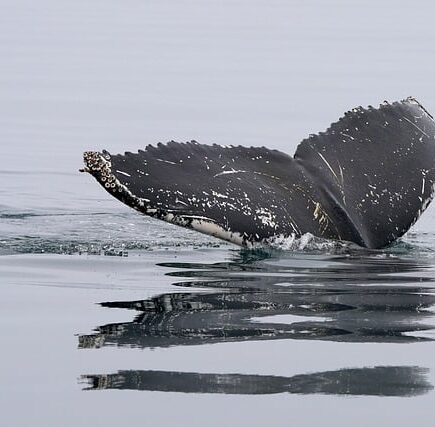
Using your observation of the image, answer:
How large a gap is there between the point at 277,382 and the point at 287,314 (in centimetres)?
135

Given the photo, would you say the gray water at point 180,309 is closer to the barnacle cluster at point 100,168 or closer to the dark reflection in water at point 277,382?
the dark reflection in water at point 277,382

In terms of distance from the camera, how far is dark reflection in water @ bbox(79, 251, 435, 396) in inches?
220

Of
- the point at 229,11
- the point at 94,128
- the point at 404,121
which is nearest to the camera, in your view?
the point at 404,121

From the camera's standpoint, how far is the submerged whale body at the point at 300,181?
26.2 ft

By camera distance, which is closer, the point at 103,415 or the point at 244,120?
the point at 103,415

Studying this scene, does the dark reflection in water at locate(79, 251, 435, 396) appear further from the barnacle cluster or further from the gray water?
the barnacle cluster

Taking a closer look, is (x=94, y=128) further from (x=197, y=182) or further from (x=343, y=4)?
(x=343, y=4)

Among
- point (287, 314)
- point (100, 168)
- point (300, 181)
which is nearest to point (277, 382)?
point (287, 314)

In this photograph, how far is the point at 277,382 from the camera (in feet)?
18.4

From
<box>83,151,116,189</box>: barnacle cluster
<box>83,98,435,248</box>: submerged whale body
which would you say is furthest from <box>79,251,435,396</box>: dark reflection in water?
<box>83,151,116,189</box>: barnacle cluster

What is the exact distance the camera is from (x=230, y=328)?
6523mm

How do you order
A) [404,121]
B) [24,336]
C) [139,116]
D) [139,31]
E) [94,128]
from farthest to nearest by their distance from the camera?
1. [139,31]
2. [139,116]
3. [94,128]
4. [404,121]
5. [24,336]

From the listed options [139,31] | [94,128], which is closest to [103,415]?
[94,128]

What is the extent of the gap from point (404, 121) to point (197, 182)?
5.62 feet
